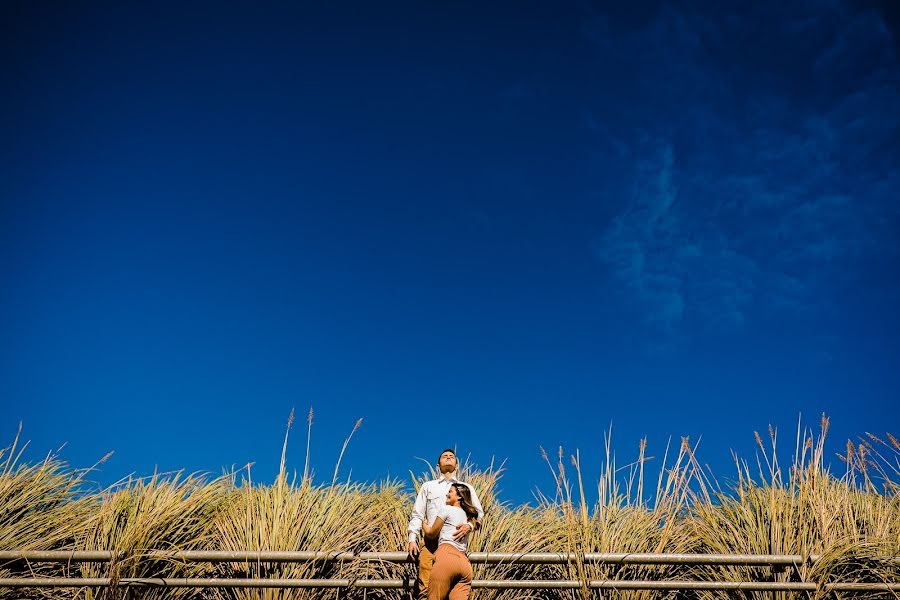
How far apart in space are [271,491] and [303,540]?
0.62 meters

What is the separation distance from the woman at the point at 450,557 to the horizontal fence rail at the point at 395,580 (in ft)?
2.66

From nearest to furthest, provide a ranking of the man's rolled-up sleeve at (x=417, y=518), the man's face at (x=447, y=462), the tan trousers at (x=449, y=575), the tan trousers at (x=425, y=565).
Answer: the tan trousers at (x=449, y=575) → the tan trousers at (x=425, y=565) → the man's rolled-up sleeve at (x=417, y=518) → the man's face at (x=447, y=462)

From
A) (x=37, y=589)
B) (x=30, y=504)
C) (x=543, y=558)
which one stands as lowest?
(x=37, y=589)

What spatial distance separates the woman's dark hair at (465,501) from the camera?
15.1 feet

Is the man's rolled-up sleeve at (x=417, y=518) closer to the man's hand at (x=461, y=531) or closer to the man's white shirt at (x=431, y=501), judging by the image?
the man's white shirt at (x=431, y=501)

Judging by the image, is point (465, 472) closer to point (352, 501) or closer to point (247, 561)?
point (352, 501)

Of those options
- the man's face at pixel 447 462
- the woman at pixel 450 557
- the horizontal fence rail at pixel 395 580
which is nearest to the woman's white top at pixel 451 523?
the woman at pixel 450 557


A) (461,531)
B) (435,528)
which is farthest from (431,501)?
(461,531)

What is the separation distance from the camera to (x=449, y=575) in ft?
14.1

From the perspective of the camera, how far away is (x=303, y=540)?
5539 mm

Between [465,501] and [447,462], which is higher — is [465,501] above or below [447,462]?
below

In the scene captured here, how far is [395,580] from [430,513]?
86 centimetres

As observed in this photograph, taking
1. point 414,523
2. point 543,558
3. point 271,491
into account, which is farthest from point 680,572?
point 271,491

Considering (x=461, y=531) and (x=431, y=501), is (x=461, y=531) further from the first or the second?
(x=431, y=501)
